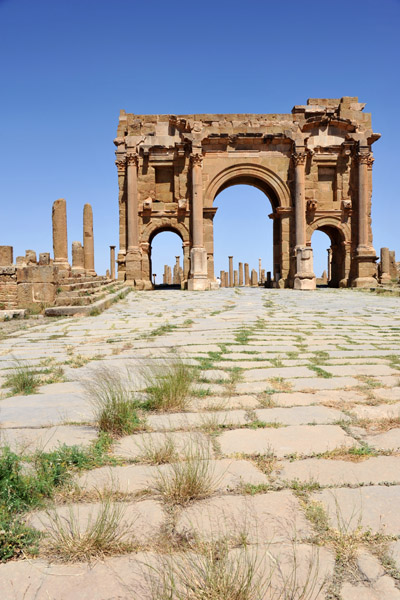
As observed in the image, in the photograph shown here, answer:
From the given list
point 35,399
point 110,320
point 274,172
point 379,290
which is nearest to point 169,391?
point 35,399

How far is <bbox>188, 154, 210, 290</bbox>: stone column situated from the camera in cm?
2198

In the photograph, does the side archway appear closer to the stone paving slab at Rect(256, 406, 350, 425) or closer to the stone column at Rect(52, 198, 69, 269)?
the stone column at Rect(52, 198, 69, 269)

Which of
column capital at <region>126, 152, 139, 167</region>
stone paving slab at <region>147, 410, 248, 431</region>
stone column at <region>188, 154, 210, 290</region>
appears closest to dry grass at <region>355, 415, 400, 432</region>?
stone paving slab at <region>147, 410, 248, 431</region>

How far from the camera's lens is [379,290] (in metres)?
18.6

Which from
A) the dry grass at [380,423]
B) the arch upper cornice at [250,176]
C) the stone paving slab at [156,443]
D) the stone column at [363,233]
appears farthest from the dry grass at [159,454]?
the stone column at [363,233]

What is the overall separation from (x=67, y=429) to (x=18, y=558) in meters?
1.19

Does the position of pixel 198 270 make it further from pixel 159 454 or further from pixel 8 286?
pixel 159 454

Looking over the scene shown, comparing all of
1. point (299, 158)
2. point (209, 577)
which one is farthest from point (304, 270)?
point (209, 577)

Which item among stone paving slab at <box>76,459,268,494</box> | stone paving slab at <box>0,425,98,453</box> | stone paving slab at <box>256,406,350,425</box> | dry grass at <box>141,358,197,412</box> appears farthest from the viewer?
dry grass at <box>141,358,197,412</box>

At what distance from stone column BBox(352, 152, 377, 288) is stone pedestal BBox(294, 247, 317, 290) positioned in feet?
8.76

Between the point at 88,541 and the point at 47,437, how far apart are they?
114cm

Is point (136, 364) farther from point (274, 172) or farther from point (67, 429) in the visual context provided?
point (274, 172)

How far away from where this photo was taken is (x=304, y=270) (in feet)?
73.0

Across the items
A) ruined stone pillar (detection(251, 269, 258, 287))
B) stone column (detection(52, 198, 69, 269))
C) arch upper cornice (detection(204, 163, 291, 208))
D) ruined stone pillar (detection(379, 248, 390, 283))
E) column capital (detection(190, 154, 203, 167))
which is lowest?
ruined stone pillar (detection(251, 269, 258, 287))
